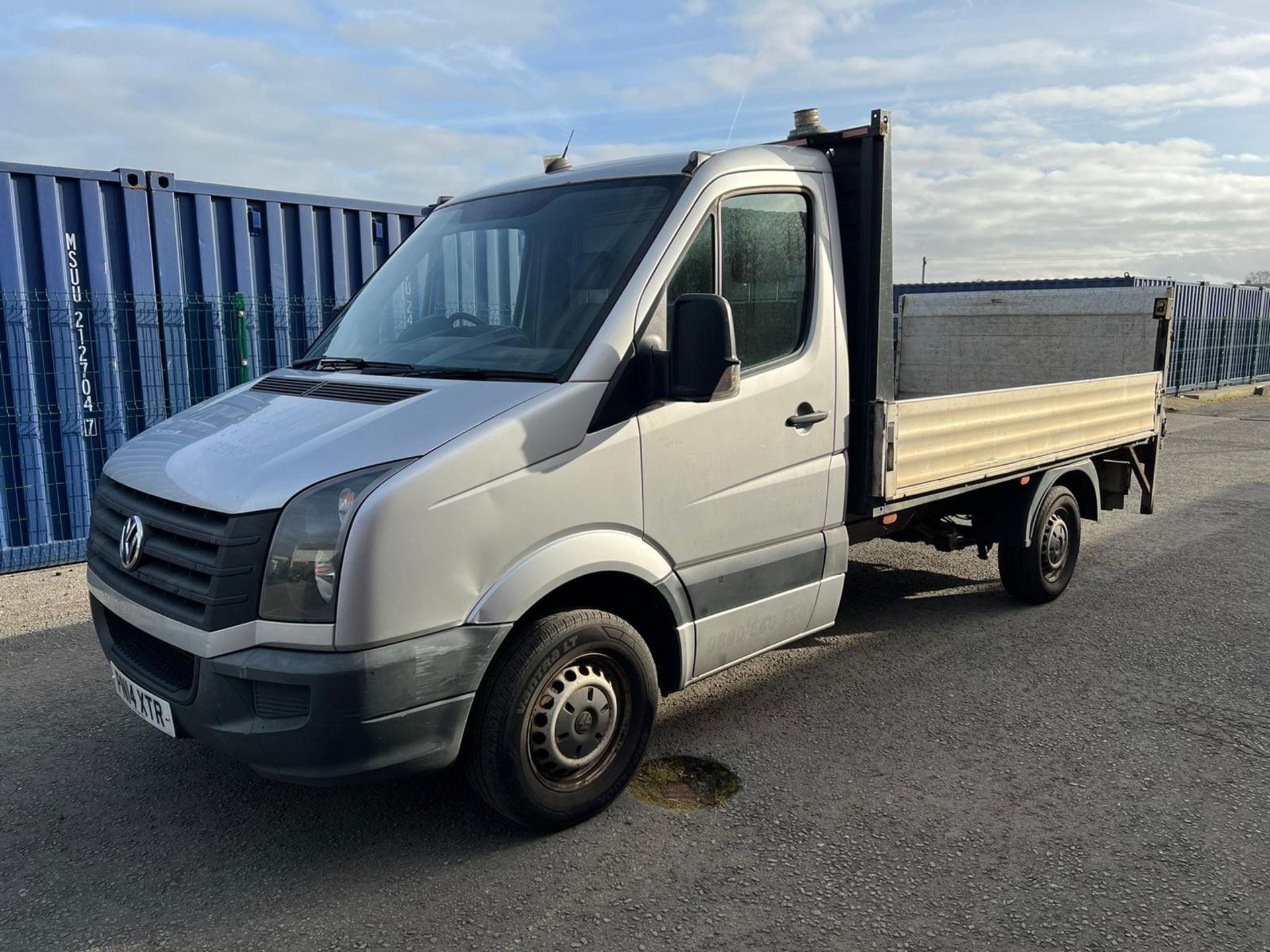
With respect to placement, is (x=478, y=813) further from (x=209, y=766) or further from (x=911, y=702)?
(x=911, y=702)

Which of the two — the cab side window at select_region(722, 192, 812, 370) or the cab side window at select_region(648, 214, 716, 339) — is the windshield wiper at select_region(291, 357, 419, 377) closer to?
the cab side window at select_region(648, 214, 716, 339)

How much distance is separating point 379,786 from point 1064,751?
2847 millimetres

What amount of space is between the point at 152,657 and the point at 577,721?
1.46 m

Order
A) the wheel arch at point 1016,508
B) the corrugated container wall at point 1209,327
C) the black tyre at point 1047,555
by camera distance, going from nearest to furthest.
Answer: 1. the wheel arch at point 1016,508
2. the black tyre at point 1047,555
3. the corrugated container wall at point 1209,327

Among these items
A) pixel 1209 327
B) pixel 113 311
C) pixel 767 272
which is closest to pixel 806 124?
pixel 767 272

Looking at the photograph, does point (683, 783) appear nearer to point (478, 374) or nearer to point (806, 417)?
point (806, 417)

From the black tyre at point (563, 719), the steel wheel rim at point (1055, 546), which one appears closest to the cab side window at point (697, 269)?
the black tyre at point (563, 719)

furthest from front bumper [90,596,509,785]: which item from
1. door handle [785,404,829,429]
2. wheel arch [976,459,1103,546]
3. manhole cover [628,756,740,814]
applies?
wheel arch [976,459,1103,546]

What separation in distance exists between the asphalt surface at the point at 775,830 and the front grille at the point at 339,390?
155 centimetres

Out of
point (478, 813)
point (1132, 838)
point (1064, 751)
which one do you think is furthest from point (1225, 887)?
point (478, 813)

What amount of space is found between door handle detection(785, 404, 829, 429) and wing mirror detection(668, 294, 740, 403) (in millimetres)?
760

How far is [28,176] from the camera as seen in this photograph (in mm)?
6855

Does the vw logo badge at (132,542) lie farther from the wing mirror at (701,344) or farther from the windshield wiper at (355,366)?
the wing mirror at (701,344)

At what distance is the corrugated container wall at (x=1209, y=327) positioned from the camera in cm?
2161
